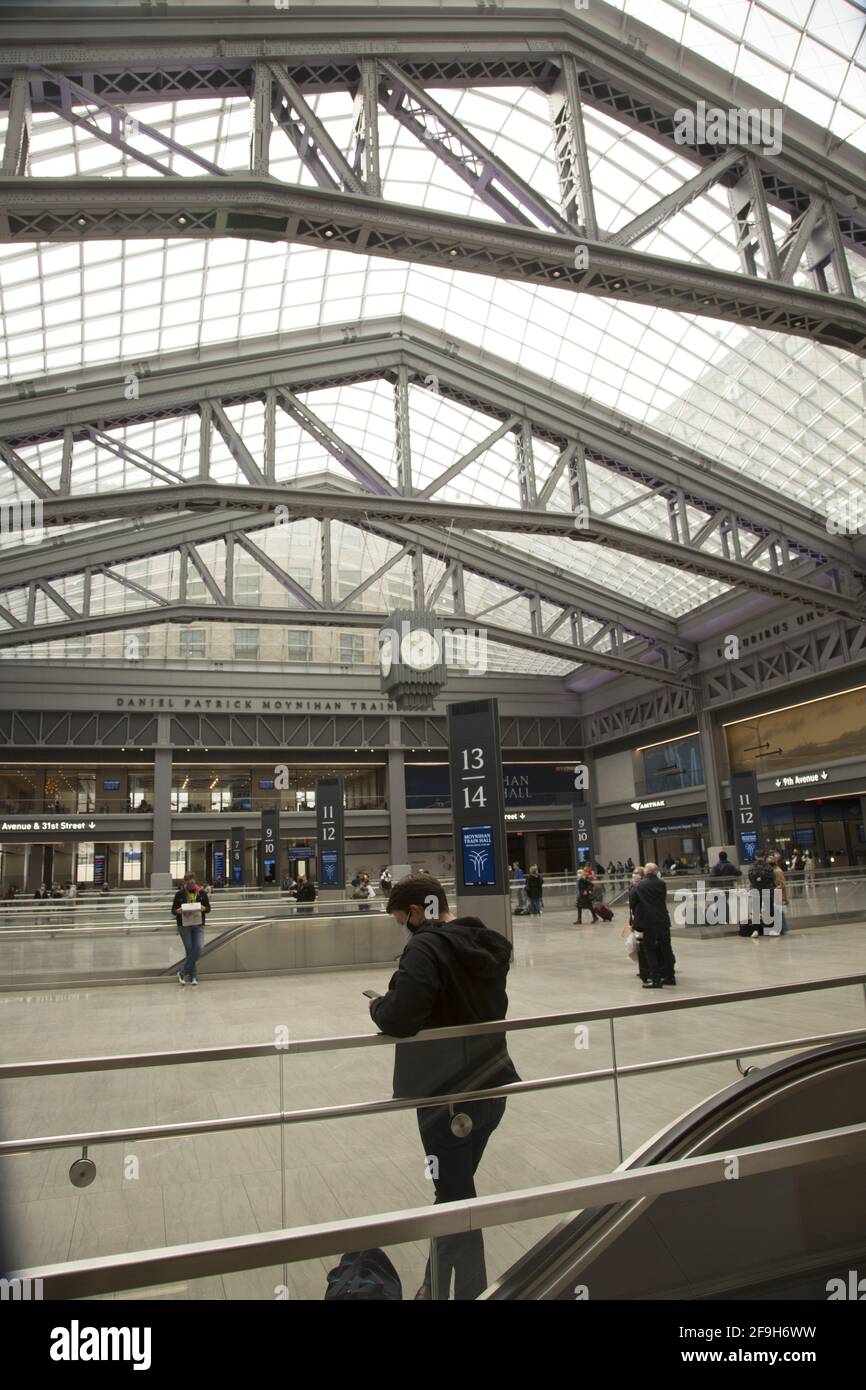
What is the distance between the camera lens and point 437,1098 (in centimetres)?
399

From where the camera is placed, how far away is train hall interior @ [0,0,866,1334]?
387 cm

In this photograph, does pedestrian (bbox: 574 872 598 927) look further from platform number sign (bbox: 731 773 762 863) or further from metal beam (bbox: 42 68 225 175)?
metal beam (bbox: 42 68 225 175)

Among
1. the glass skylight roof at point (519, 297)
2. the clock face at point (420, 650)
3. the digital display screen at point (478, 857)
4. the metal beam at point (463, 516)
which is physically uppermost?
the glass skylight roof at point (519, 297)

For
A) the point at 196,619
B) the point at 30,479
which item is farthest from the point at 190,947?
the point at 196,619

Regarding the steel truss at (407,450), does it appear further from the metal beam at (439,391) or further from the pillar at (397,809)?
the pillar at (397,809)

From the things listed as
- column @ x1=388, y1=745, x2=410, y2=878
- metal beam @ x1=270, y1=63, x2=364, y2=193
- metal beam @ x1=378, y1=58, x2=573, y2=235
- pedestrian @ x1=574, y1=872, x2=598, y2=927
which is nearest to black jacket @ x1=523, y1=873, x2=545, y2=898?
pedestrian @ x1=574, y1=872, x2=598, y2=927

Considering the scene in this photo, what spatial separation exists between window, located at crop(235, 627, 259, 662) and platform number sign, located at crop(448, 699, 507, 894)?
33.1 meters

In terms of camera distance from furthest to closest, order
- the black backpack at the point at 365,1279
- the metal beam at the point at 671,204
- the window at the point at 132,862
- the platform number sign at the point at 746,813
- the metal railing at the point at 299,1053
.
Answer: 1. the window at the point at 132,862
2. the platform number sign at the point at 746,813
3. the metal beam at the point at 671,204
4. the metal railing at the point at 299,1053
5. the black backpack at the point at 365,1279

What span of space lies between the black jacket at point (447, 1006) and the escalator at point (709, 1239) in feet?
2.53

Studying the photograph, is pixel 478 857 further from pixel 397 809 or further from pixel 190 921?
pixel 397 809

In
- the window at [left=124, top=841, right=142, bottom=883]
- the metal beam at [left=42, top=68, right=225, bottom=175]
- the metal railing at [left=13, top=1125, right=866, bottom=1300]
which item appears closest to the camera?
the metal railing at [left=13, top=1125, right=866, bottom=1300]

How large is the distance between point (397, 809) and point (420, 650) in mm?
25894

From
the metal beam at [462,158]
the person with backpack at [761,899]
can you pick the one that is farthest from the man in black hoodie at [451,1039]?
the person with backpack at [761,899]

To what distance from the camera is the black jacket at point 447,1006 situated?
155 inches
